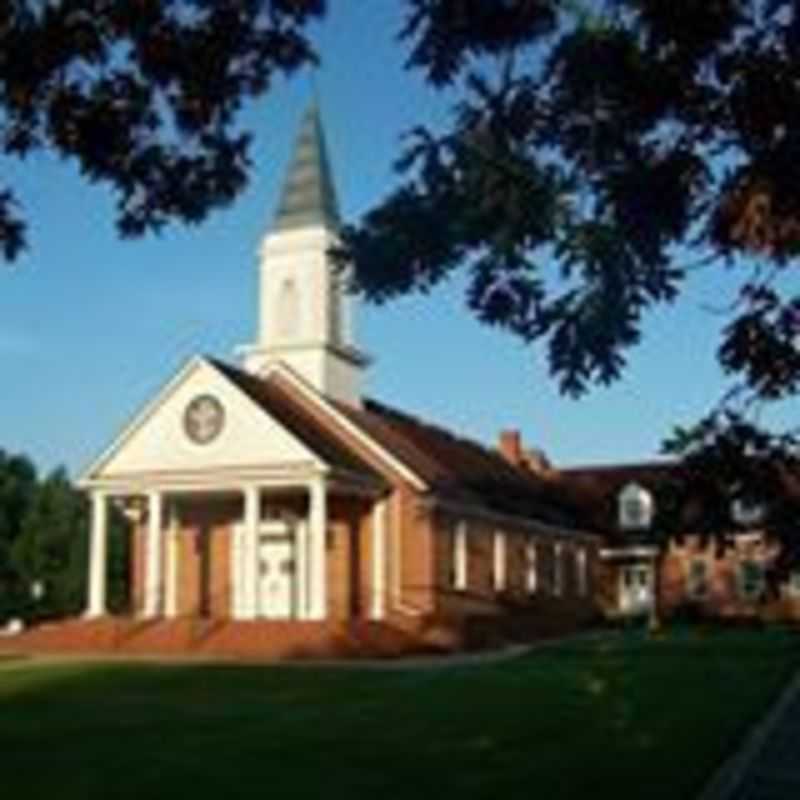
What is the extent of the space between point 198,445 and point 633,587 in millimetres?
24677

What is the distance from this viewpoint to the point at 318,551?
44969mm

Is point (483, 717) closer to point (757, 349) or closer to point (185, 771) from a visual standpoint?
point (185, 771)

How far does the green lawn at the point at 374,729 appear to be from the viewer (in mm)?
15359

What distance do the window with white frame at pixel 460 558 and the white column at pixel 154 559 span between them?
7.86m

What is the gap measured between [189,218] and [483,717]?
13649mm

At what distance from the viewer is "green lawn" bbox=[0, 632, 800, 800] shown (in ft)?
50.4

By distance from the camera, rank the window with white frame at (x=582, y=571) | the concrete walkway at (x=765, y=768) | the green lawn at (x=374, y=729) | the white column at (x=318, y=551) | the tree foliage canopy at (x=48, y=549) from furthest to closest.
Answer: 1. the window with white frame at (x=582, y=571)
2. the tree foliage canopy at (x=48, y=549)
3. the white column at (x=318, y=551)
4. the concrete walkway at (x=765, y=768)
5. the green lawn at (x=374, y=729)

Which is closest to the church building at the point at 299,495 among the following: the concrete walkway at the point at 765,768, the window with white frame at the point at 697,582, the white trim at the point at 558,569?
the white trim at the point at 558,569

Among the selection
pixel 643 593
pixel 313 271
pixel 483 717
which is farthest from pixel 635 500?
pixel 483 717

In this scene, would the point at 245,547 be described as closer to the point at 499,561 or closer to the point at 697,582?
the point at 499,561

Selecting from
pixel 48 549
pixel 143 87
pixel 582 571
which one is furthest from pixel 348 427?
pixel 143 87

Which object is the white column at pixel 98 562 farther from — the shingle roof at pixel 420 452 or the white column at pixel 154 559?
the shingle roof at pixel 420 452

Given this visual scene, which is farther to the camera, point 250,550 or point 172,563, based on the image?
point 172,563

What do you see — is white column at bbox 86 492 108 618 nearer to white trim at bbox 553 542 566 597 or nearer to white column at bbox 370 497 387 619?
white column at bbox 370 497 387 619
